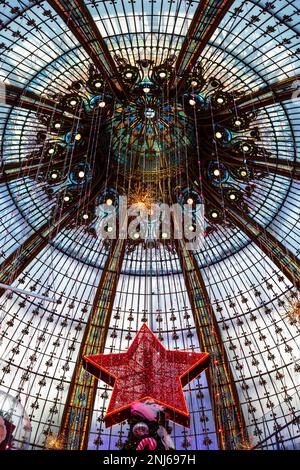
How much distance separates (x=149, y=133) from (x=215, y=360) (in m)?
10.6

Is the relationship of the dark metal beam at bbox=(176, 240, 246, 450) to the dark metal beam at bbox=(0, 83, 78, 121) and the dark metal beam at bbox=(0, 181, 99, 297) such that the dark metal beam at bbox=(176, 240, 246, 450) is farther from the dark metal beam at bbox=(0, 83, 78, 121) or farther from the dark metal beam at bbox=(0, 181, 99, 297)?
the dark metal beam at bbox=(0, 83, 78, 121)

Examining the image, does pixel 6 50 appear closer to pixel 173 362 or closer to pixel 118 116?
pixel 118 116

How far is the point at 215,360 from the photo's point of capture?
21.5m

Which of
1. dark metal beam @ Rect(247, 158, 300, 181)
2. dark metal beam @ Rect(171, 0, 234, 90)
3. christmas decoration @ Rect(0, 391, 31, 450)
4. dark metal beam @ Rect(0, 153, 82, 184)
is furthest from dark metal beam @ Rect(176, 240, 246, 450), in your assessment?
christmas decoration @ Rect(0, 391, 31, 450)

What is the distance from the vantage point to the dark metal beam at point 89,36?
52.5 ft

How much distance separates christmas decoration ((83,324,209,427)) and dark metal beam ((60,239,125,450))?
622cm

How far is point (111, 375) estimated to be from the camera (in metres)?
15.8

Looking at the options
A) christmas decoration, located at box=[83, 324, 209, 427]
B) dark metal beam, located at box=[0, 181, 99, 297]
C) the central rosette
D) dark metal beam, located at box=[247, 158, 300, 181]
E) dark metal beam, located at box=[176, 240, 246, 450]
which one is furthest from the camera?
dark metal beam, located at box=[0, 181, 99, 297]

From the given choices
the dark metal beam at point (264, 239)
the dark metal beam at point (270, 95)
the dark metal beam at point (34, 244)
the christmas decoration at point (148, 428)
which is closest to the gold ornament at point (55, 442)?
the christmas decoration at point (148, 428)

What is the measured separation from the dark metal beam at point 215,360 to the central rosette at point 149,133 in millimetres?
4472

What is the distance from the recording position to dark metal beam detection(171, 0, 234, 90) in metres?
16.1

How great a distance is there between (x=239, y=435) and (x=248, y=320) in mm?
6124

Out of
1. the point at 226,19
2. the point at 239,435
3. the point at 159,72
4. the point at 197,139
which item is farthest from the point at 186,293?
the point at 226,19

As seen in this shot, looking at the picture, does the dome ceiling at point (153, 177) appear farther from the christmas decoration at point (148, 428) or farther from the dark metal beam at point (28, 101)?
the christmas decoration at point (148, 428)
